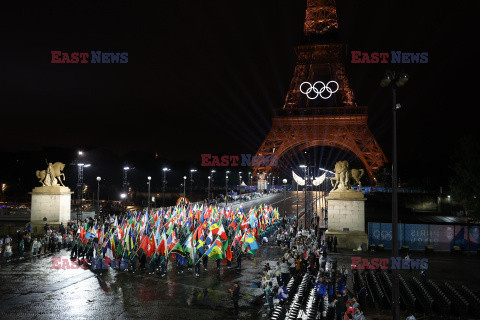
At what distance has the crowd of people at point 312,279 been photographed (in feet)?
43.0

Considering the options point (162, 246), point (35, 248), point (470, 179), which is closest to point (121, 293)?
point (162, 246)

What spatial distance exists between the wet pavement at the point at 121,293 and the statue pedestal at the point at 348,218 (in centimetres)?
791

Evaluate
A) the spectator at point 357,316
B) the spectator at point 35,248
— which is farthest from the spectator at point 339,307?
the spectator at point 35,248

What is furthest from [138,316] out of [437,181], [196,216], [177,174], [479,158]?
[177,174]

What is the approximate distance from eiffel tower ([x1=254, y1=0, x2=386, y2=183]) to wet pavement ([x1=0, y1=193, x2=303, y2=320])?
180ft

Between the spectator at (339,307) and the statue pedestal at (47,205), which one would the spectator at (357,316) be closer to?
the spectator at (339,307)

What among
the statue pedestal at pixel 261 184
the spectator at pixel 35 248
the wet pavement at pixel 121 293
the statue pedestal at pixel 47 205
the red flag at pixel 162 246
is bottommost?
the wet pavement at pixel 121 293

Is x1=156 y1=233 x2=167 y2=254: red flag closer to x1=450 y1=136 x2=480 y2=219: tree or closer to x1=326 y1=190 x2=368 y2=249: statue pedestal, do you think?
x1=326 y1=190 x2=368 y2=249: statue pedestal

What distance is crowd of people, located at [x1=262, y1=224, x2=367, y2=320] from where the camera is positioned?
13.1 meters

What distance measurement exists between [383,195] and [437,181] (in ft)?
30.0

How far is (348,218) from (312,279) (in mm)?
9687

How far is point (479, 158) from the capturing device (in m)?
28.7

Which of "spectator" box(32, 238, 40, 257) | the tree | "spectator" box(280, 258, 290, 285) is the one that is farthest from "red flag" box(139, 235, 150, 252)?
the tree

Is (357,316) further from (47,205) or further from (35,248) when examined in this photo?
(47,205)
